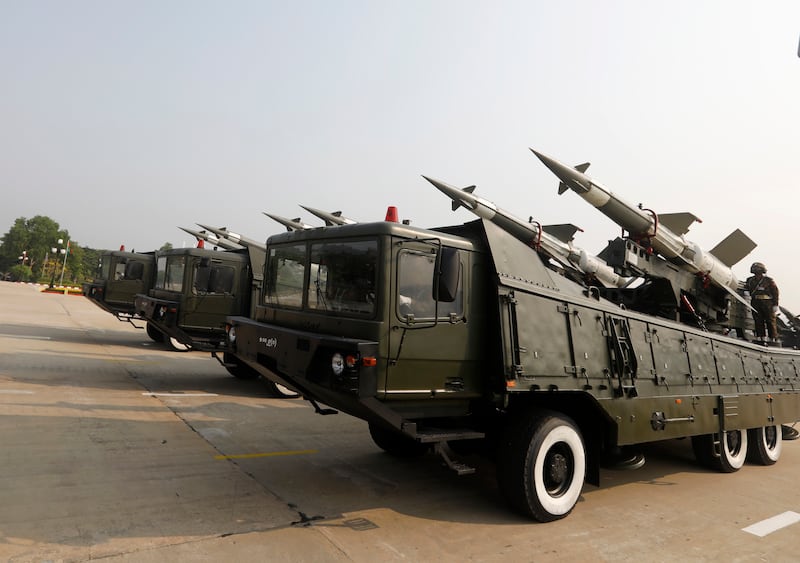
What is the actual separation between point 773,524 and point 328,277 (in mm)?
4654

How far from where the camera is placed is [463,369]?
14.1ft

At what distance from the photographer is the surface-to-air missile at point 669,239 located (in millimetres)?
7965

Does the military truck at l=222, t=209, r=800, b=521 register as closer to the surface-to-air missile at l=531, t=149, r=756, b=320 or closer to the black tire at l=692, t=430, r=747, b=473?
the black tire at l=692, t=430, r=747, b=473

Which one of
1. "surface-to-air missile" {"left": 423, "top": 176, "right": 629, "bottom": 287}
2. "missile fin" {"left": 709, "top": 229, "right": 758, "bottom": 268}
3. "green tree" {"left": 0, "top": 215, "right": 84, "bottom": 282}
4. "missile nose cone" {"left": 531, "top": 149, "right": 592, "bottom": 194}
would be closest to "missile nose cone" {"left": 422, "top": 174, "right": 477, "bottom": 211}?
"surface-to-air missile" {"left": 423, "top": 176, "right": 629, "bottom": 287}

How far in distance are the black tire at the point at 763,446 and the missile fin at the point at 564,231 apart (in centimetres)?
488

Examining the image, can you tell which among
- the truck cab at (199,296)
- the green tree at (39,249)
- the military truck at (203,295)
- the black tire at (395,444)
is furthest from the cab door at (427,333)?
the green tree at (39,249)

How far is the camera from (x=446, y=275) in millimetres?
3908

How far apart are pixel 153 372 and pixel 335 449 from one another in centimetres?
591

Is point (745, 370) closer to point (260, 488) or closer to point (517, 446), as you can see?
point (517, 446)

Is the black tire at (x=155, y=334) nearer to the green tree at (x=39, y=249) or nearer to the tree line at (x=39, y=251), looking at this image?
the tree line at (x=39, y=251)

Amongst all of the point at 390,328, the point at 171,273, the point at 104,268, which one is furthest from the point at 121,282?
the point at 390,328

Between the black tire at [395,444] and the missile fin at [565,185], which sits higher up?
the missile fin at [565,185]

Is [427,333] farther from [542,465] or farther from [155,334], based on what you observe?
[155,334]

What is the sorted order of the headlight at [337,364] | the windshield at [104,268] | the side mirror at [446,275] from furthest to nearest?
the windshield at [104,268] < the side mirror at [446,275] < the headlight at [337,364]
